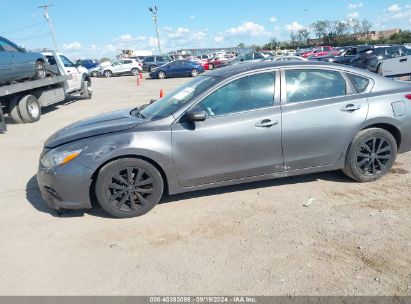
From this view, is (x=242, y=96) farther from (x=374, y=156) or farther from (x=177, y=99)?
(x=374, y=156)

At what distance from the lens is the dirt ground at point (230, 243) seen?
9.39ft

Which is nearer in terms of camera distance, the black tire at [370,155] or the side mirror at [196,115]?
the side mirror at [196,115]

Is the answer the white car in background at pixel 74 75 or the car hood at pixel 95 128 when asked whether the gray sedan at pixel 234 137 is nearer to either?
the car hood at pixel 95 128

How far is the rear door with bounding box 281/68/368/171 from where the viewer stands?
165 inches

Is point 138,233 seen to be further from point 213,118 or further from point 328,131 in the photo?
point 328,131

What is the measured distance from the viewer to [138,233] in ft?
12.2

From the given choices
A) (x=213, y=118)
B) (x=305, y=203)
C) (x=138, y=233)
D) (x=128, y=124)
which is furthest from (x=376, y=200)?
(x=128, y=124)

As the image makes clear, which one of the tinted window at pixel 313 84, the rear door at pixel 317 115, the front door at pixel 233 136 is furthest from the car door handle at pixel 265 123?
the tinted window at pixel 313 84

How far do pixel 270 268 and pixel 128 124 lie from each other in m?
2.20

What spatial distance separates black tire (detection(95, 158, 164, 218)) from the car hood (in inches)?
16.7

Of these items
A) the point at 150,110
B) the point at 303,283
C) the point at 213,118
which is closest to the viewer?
the point at 303,283

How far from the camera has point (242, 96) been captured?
4.17m

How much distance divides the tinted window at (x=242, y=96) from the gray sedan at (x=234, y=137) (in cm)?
1

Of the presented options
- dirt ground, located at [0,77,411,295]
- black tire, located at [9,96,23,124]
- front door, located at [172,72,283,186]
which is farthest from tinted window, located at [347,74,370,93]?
black tire, located at [9,96,23,124]
